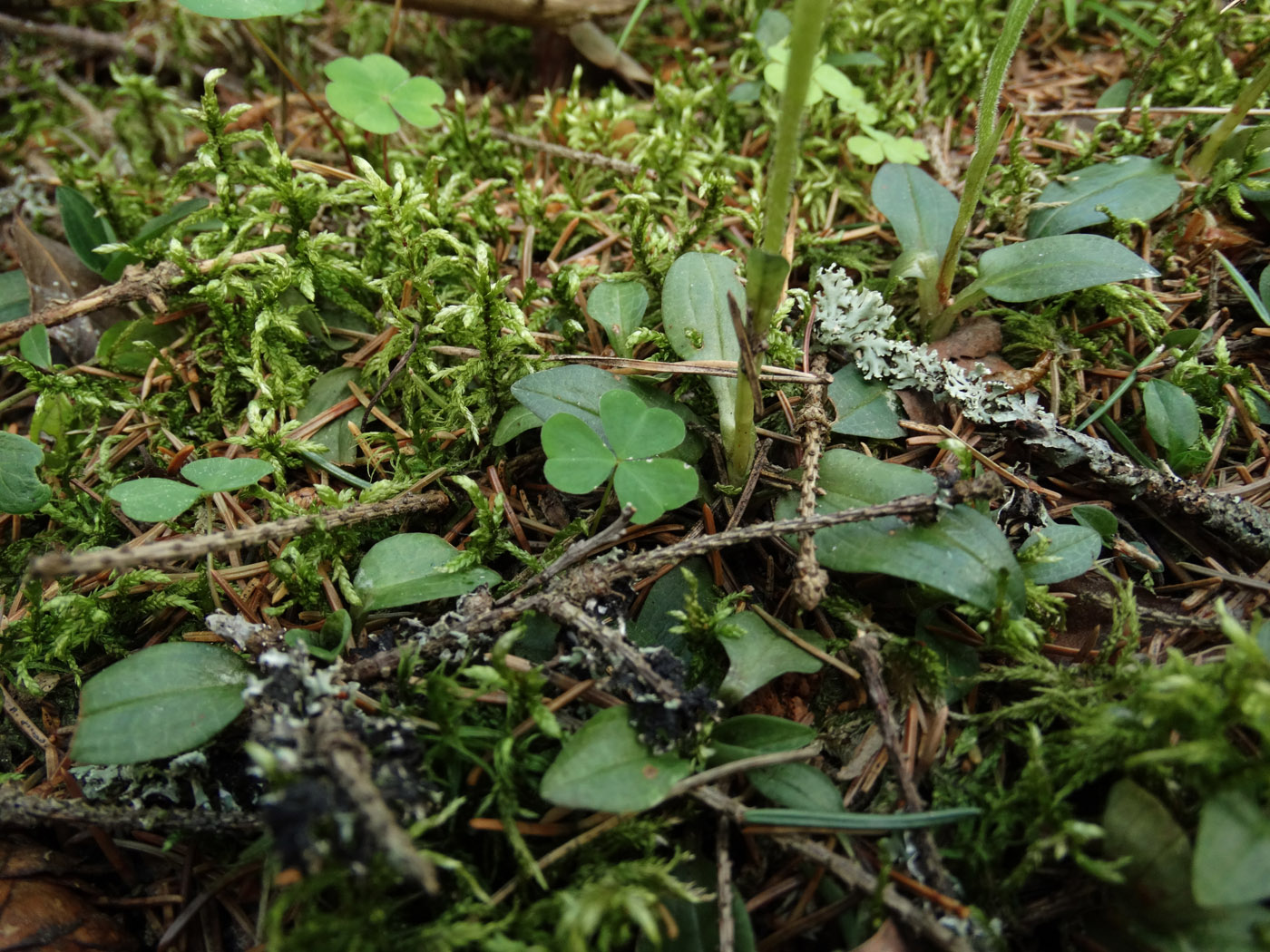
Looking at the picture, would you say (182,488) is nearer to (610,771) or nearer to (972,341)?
(610,771)

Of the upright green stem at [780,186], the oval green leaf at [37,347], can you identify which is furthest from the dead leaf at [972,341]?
the oval green leaf at [37,347]

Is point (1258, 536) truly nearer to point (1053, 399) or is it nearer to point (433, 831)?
point (1053, 399)

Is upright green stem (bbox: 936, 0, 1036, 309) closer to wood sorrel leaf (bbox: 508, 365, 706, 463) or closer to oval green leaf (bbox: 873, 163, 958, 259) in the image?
oval green leaf (bbox: 873, 163, 958, 259)

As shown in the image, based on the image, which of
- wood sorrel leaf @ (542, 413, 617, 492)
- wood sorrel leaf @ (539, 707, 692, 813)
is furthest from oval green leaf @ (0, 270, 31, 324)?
wood sorrel leaf @ (539, 707, 692, 813)

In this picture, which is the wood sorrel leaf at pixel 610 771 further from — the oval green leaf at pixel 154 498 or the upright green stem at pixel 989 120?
the upright green stem at pixel 989 120

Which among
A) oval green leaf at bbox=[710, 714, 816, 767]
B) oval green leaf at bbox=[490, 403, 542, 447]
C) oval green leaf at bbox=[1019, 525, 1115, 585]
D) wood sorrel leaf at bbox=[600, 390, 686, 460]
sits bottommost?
oval green leaf at bbox=[710, 714, 816, 767]

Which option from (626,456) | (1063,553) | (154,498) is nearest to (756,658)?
(626,456)

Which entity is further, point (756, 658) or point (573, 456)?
point (573, 456)
